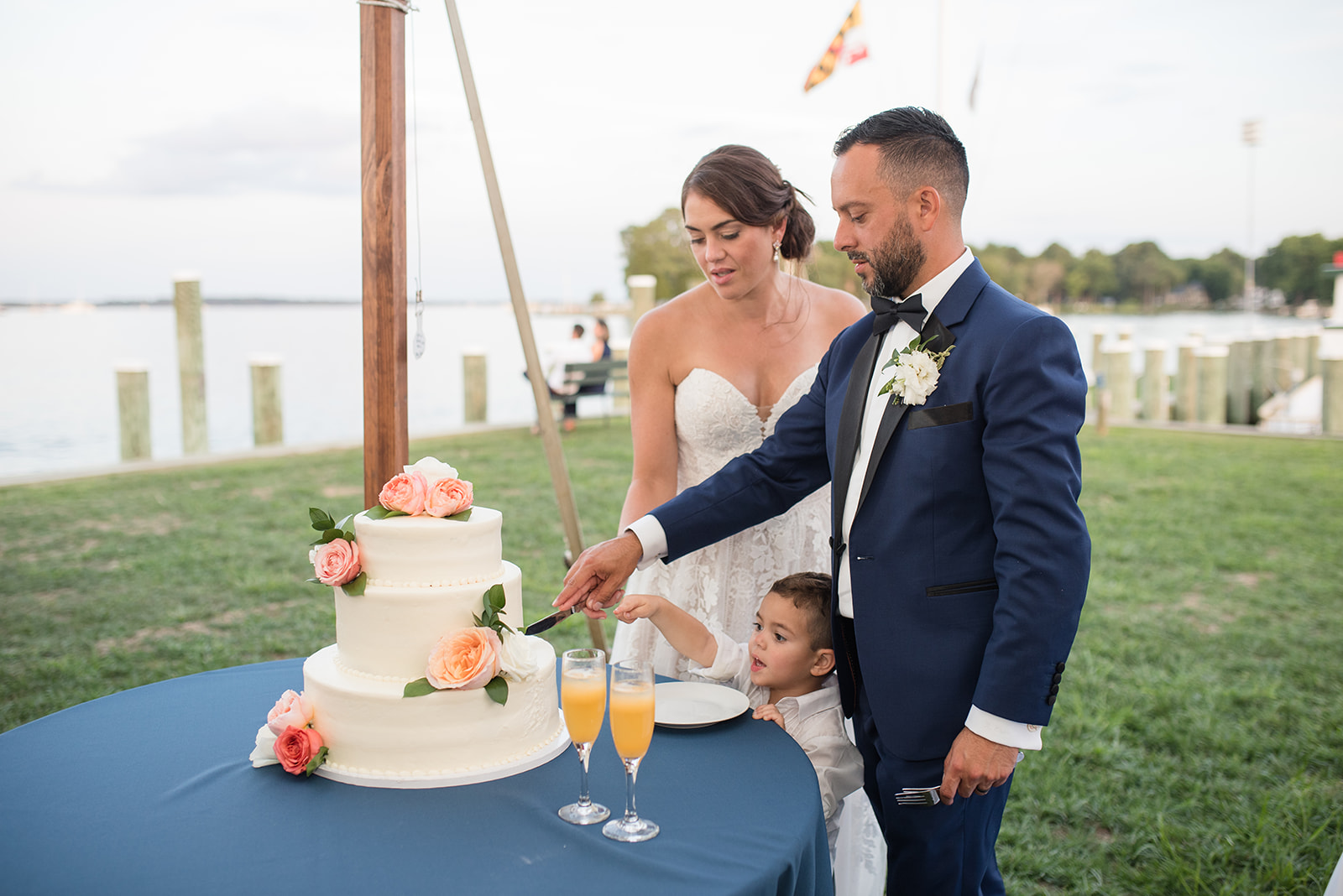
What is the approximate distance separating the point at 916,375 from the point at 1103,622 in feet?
14.7

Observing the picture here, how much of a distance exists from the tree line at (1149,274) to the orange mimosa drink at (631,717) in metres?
20.8

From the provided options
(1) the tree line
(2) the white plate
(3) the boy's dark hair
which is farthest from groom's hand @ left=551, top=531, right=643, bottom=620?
(1) the tree line

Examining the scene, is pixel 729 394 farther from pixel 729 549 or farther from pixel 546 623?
pixel 546 623

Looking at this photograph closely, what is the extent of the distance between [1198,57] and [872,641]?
24660 millimetres

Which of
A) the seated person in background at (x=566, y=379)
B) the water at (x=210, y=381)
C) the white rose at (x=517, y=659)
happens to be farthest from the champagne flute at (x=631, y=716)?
the seated person in background at (x=566, y=379)

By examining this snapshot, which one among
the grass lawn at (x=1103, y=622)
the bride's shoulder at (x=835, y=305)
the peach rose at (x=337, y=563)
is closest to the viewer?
the peach rose at (x=337, y=563)

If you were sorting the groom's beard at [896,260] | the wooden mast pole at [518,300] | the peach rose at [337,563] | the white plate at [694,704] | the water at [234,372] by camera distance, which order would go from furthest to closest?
the water at [234,372]
the wooden mast pole at [518,300]
the groom's beard at [896,260]
the white plate at [694,704]
the peach rose at [337,563]

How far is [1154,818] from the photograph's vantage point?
3449mm

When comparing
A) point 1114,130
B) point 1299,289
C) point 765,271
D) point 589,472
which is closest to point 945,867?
point 765,271

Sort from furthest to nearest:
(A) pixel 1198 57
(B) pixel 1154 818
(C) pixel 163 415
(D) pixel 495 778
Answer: (A) pixel 1198 57
(C) pixel 163 415
(B) pixel 1154 818
(D) pixel 495 778

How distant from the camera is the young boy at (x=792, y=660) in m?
2.29

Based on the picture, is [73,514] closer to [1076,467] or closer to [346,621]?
[346,621]

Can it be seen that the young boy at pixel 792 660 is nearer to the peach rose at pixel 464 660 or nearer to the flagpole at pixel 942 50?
the peach rose at pixel 464 660

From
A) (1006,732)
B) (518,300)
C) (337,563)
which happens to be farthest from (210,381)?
(1006,732)
